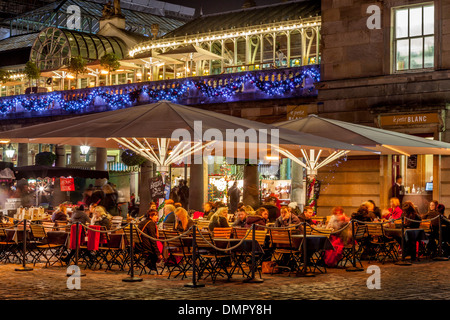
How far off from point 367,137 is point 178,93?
13.3m

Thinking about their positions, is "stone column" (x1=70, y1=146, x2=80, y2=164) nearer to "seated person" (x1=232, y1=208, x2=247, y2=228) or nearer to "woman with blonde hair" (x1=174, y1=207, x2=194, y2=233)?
"woman with blonde hair" (x1=174, y1=207, x2=194, y2=233)

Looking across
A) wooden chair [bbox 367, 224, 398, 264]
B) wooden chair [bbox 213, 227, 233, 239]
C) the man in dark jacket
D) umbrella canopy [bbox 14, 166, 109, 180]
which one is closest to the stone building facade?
wooden chair [bbox 367, 224, 398, 264]

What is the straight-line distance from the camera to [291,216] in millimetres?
15734

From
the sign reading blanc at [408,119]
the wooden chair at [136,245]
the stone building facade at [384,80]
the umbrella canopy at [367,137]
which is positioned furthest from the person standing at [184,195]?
the wooden chair at [136,245]

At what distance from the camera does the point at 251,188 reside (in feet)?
83.1

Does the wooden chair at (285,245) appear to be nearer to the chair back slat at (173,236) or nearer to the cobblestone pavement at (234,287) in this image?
the cobblestone pavement at (234,287)

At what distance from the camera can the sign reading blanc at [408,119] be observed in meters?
20.8

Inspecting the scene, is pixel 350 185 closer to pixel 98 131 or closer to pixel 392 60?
pixel 392 60

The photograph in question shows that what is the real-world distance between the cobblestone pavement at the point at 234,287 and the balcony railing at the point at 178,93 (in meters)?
11.2

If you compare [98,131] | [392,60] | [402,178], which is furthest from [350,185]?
[98,131]

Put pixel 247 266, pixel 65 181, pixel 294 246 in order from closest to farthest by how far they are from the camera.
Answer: pixel 294 246
pixel 247 266
pixel 65 181

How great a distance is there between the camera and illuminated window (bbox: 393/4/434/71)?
21484 millimetres

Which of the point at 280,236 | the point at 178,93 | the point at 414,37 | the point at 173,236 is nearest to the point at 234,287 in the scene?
the point at 173,236
